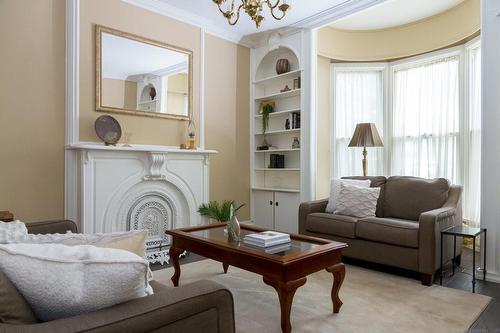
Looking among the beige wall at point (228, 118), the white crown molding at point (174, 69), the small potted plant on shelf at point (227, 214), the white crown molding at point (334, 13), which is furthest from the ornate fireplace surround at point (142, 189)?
the white crown molding at point (334, 13)

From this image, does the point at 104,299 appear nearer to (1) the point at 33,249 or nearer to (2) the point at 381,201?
(1) the point at 33,249

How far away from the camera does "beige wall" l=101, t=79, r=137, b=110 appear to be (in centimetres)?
369

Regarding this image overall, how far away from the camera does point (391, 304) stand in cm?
258

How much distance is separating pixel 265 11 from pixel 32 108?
9.34 feet

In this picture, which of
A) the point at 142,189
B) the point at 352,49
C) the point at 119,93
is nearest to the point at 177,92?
the point at 119,93

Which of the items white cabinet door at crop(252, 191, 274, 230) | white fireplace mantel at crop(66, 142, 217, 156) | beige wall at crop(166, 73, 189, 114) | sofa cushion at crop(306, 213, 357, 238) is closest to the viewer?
white fireplace mantel at crop(66, 142, 217, 156)

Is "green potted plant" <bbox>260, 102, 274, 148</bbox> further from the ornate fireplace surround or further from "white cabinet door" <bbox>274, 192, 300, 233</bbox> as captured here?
the ornate fireplace surround

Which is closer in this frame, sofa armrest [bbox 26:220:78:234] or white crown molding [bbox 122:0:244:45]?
sofa armrest [bbox 26:220:78:234]

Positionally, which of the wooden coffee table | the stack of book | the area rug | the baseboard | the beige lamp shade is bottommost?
the area rug

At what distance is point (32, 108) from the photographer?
127 inches

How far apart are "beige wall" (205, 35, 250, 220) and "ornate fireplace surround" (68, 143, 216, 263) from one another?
46 centimetres

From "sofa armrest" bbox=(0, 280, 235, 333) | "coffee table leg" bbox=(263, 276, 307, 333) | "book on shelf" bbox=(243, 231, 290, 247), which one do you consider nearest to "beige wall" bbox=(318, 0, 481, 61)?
"book on shelf" bbox=(243, 231, 290, 247)

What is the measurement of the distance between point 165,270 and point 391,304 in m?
2.13

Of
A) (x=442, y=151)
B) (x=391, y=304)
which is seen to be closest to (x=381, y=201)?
(x=442, y=151)
